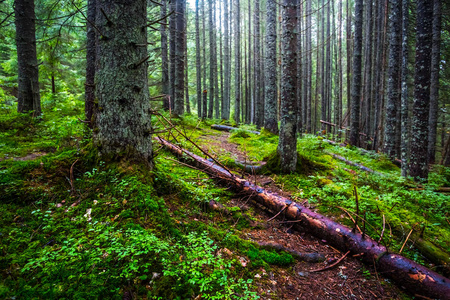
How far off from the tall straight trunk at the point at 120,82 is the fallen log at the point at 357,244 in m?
2.05

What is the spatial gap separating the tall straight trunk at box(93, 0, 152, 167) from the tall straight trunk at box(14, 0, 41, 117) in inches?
217

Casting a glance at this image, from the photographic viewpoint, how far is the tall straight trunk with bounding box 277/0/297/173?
536cm

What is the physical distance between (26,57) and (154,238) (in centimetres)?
824

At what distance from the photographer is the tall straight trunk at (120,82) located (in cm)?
298

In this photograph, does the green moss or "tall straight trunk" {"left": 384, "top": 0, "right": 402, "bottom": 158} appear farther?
"tall straight trunk" {"left": 384, "top": 0, "right": 402, "bottom": 158}

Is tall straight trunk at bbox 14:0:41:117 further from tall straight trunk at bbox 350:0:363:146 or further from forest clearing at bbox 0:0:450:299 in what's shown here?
tall straight trunk at bbox 350:0:363:146

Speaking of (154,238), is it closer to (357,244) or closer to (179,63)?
(357,244)

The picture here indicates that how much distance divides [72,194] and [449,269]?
4.90 meters

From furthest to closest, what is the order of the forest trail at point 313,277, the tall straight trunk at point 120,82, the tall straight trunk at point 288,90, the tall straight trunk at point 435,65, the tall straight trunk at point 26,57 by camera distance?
the tall straight trunk at point 435,65
the tall straight trunk at point 26,57
the tall straight trunk at point 288,90
the tall straight trunk at point 120,82
the forest trail at point 313,277

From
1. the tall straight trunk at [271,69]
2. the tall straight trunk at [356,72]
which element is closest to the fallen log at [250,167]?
the tall straight trunk at [271,69]

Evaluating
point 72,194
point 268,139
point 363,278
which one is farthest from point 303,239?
point 268,139

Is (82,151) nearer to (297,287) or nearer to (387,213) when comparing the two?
(297,287)

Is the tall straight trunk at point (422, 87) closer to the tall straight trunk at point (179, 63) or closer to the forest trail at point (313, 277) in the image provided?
the forest trail at point (313, 277)

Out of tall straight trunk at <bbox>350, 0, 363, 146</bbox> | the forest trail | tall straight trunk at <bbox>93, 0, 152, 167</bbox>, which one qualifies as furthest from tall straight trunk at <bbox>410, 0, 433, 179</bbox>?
tall straight trunk at <bbox>93, 0, 152, 167</bbox>
